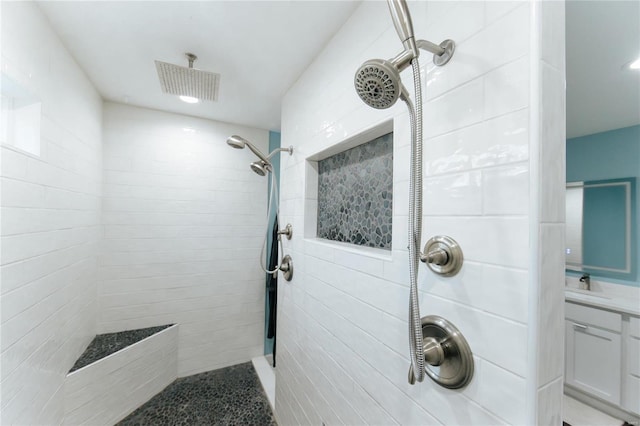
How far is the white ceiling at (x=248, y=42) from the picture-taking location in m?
1.08

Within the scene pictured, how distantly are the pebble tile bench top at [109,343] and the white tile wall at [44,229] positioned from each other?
0.07m

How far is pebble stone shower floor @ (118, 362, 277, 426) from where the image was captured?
178cm

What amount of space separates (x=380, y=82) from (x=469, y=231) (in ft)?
1.42

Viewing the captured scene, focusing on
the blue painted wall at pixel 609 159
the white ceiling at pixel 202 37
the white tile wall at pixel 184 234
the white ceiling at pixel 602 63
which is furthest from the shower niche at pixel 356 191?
the blue painted wall at pixel 609 159

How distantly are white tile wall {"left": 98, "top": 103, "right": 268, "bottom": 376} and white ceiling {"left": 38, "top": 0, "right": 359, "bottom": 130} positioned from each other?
0.52 meters

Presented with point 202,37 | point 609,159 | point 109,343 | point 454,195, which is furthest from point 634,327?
point 109,343

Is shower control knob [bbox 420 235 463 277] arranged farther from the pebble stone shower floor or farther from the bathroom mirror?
the bathroom mirror

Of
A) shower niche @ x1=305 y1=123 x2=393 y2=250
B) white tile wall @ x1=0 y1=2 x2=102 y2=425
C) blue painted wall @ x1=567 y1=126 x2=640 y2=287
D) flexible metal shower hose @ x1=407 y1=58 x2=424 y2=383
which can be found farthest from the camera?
blue painted wall @ x1=567 y1=126 x2=640 y2=287

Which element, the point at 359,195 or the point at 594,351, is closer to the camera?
the point at 359,195

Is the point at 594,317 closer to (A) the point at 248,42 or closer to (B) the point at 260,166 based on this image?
(B) the point at 260,166

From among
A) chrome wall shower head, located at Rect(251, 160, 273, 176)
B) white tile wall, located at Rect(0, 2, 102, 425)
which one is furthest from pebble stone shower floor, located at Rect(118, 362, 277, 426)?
chrome wall shower head, located at Rect(251, 160, 273, 176)

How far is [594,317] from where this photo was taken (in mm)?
1959

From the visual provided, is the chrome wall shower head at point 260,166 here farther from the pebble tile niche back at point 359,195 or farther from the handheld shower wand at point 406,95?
the handheld shower wand at point 406,95

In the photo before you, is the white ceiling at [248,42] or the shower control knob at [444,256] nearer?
the shower control knob at [444,256]
